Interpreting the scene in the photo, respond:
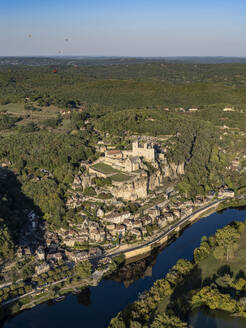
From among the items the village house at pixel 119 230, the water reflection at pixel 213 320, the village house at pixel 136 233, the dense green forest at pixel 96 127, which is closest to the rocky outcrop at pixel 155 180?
the dense green forest at pixel 96 127

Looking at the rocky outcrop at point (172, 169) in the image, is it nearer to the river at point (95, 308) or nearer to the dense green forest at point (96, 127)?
the dense green forest at point (96, 127)

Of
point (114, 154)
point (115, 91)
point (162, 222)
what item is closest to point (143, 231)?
point (162, 222)

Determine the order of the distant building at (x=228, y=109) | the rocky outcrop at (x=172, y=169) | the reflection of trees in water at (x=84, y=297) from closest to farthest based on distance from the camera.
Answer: the reflection of trees in water at (x=84, y=297) → the rocky outcrop at (x=172, y=169) → the distant building at (x=228, y=109)

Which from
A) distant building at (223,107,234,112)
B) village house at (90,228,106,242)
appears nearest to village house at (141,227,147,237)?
village house at (90,228,106,242)

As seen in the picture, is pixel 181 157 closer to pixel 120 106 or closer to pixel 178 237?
pixel 178 237

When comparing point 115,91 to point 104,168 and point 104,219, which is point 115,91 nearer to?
point 104,168

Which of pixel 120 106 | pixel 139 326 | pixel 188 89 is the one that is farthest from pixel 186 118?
pixel 139 326
